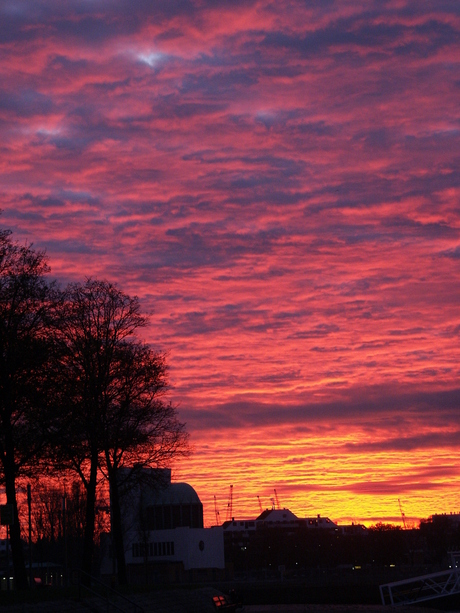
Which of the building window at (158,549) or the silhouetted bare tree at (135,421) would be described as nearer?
the silhouetted bare tree at (135,421)

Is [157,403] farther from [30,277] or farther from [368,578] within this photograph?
[368,578]

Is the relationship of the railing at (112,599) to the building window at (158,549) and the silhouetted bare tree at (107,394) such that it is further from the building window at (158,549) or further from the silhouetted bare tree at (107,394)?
the building window at (158,549)

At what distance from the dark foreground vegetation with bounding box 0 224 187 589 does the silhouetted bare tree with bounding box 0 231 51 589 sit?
0.05 metres

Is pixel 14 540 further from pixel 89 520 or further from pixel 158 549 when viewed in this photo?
pixel 158 549

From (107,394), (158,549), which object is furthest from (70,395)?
(158,549)

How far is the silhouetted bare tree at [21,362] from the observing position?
40750mm

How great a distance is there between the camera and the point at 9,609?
1231 inches

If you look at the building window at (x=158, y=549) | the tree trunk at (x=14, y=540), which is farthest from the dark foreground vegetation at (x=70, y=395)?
the building window at (x=158, y=549)

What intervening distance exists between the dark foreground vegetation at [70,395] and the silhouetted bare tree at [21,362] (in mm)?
51

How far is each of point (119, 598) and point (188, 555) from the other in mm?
144560

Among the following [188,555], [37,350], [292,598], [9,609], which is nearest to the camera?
[9,609]

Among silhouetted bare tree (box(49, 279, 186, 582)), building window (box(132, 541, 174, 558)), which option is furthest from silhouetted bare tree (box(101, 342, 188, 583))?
building window (box(132, 541, 174, 558))

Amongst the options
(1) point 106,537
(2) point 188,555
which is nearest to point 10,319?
(1) point 106,537

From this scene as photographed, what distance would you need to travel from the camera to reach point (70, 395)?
48531mm
